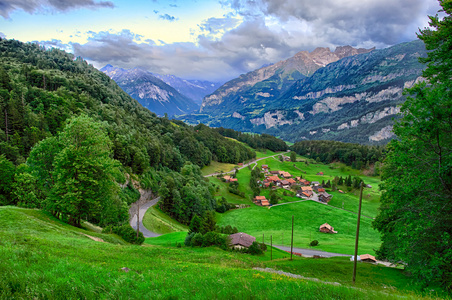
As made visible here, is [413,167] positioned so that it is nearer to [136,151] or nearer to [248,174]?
[136,151]

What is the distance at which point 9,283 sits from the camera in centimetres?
575

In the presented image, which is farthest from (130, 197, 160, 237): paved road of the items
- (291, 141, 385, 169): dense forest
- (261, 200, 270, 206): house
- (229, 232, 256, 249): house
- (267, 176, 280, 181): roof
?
(291, 141, 385, 169): dense forest

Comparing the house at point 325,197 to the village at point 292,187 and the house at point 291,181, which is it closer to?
the village at point 292,187

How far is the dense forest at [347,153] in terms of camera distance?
14938cm

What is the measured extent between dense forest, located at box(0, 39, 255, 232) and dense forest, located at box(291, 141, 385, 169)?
99154 millimetres

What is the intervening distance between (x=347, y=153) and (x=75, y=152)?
16965cm

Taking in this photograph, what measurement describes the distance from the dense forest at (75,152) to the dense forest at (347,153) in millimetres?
99154

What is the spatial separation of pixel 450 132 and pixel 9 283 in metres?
23.4

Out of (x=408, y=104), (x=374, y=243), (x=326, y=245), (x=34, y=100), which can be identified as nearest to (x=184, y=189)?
(x=326, y=245)

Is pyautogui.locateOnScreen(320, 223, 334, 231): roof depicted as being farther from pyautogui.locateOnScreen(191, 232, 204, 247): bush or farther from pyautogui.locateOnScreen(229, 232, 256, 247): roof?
pyautogui.locateOnScreen(191, 232, 204, 247): bush

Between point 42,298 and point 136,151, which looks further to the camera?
point 136,151

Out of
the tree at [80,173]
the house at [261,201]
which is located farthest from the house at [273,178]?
the tree at [80,173]

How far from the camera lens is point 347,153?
520ft

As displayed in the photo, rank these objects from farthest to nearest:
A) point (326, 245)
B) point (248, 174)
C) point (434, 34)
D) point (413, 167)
Answer: point (248, 174) → point (326, 245) → point (434, 34) → point (413, 167)
